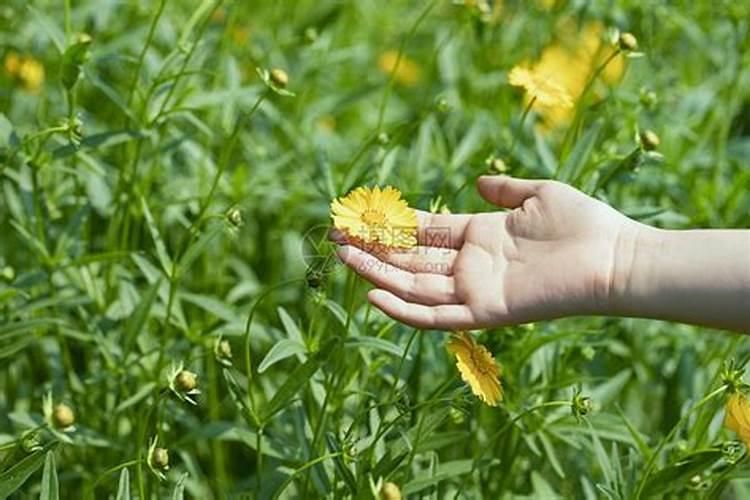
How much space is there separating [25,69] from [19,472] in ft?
3.40

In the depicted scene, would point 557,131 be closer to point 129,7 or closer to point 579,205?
point 129,7

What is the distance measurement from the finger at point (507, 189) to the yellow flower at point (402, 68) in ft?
3.83

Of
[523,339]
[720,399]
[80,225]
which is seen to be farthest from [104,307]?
[720,399]

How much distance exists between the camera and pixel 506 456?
1.60m

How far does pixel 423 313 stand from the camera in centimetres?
130

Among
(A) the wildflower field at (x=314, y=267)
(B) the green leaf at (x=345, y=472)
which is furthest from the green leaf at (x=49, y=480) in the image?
(B) the green leaf at (x=345, y=472)

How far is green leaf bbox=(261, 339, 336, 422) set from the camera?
1.34 m

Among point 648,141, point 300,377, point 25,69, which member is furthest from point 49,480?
point 25,69

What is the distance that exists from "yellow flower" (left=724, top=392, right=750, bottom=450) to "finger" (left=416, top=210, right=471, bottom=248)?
35 centimetres

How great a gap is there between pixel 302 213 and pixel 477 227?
69 centimetres

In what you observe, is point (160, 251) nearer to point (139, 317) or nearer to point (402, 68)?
point (139, 317)

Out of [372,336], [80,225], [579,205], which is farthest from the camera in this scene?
[80,225]

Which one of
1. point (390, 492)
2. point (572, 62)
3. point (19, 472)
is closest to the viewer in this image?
point (390, 492)

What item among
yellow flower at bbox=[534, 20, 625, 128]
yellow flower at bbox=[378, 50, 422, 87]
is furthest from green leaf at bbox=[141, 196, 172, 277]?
yellow flower at bbox=[378, 50, 422, 87]
